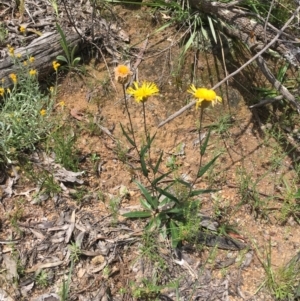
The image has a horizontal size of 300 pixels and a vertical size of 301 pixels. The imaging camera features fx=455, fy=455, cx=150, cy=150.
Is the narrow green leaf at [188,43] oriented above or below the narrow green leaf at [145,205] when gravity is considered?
above

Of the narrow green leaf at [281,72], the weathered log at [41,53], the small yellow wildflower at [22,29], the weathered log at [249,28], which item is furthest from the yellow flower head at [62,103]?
the narrow green leaf at [281,72]

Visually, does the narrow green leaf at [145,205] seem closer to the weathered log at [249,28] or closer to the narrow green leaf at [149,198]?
the narrow green leaf at [149,198]

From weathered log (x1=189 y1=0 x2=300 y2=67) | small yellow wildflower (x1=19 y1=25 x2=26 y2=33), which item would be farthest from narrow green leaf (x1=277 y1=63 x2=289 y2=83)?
small yellow wildflower (x1=19 y1=25 x2=26 y2=33)

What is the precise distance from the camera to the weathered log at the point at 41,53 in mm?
2662

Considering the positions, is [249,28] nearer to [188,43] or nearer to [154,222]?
[188,43]

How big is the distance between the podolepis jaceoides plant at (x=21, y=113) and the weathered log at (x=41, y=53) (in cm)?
3

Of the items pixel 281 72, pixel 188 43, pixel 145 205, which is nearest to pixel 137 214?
pixel 145 205

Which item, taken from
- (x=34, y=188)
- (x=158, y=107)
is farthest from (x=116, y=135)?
(x=34, y=188)

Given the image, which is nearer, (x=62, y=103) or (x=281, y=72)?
(x=62, y=103)

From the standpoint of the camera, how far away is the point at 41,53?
9.19ft

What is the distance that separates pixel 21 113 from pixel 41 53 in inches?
18.6

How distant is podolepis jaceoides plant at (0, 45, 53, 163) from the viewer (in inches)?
97.7

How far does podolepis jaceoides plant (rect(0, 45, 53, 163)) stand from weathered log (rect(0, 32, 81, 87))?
0.10ft

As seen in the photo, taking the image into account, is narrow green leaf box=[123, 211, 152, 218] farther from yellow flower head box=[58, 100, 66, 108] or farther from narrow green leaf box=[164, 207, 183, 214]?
yellow flower head box=[58, 100, 66, 108]
